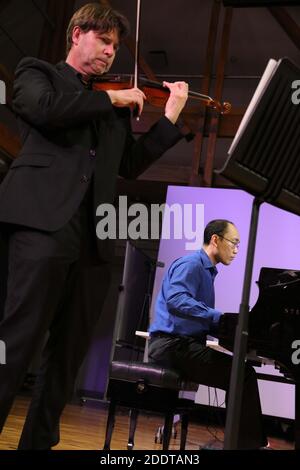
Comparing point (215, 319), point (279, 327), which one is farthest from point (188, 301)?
point (279, 327)

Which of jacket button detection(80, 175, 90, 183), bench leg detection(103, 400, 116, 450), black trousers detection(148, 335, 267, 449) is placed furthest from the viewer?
bench leg detection(103, 400, 116, 450)

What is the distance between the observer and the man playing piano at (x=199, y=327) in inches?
114

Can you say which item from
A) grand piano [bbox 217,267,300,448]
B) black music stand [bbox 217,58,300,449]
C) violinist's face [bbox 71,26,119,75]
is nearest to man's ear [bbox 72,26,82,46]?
violinist's face [bbox 71,26,119,75]

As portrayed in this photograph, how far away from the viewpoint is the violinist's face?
5.71 ft

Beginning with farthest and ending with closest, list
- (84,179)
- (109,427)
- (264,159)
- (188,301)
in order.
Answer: (188,301), (109,427), (84,179), (264,159)

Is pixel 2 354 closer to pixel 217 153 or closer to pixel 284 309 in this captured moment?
pixel 284 309

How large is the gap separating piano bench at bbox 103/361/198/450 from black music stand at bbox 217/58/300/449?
1.69 metres

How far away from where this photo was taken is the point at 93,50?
1747 mm

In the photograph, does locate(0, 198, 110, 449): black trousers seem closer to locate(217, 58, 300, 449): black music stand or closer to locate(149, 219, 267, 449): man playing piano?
locate(217, 58, 300, 449): black music stand

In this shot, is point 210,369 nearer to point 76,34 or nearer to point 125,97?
point 125,97

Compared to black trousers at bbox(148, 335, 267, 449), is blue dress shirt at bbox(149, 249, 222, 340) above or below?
above

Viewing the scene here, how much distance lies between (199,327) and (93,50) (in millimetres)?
1915

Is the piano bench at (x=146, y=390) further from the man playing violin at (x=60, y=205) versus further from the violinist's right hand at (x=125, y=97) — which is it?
the violinist's right hand at (x=125, y=97)

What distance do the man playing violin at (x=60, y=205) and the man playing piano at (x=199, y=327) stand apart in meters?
1.47
